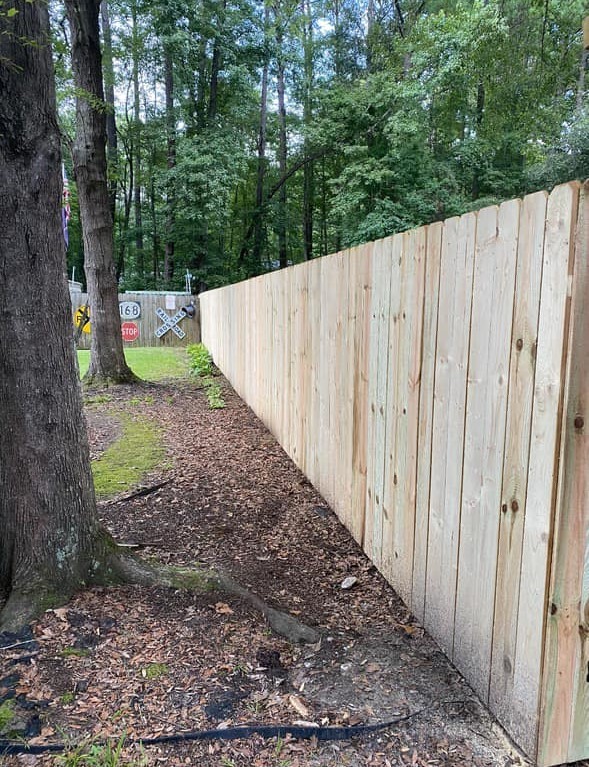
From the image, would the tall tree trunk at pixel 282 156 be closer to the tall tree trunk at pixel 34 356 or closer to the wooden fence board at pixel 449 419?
the tall tree trunk at pixel 34 356

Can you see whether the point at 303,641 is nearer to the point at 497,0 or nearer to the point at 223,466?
the point at 223,466

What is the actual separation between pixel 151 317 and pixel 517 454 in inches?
755

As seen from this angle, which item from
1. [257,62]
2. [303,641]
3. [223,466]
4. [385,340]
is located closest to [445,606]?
[303,641]

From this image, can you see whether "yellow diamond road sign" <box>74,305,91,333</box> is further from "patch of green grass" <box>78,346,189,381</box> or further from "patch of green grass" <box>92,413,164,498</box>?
"patch of green grass" <box>92,413,164,498</box>

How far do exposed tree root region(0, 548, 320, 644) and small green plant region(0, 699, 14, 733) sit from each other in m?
0.38

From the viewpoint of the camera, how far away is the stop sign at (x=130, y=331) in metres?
19.5

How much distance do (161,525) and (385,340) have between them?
192cm

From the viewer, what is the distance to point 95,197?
8.39 meters

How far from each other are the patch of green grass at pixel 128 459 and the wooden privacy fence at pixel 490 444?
2097mm

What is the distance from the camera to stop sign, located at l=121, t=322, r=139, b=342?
19.5m

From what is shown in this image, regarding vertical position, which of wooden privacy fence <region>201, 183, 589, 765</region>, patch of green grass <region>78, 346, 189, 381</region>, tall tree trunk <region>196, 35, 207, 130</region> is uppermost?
tall tree trunk <region>196, 35, 207, 130</region>

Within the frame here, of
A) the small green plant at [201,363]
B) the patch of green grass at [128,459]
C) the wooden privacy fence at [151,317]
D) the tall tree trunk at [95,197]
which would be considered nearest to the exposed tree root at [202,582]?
the patch of green grass at [128,459]

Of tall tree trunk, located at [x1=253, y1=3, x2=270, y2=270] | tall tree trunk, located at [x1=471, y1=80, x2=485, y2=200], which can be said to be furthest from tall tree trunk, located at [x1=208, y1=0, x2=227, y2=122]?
tall tree trunk, located at [x1=471, y1=80, x2=485, y2=200]

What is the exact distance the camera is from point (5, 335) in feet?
7.26
